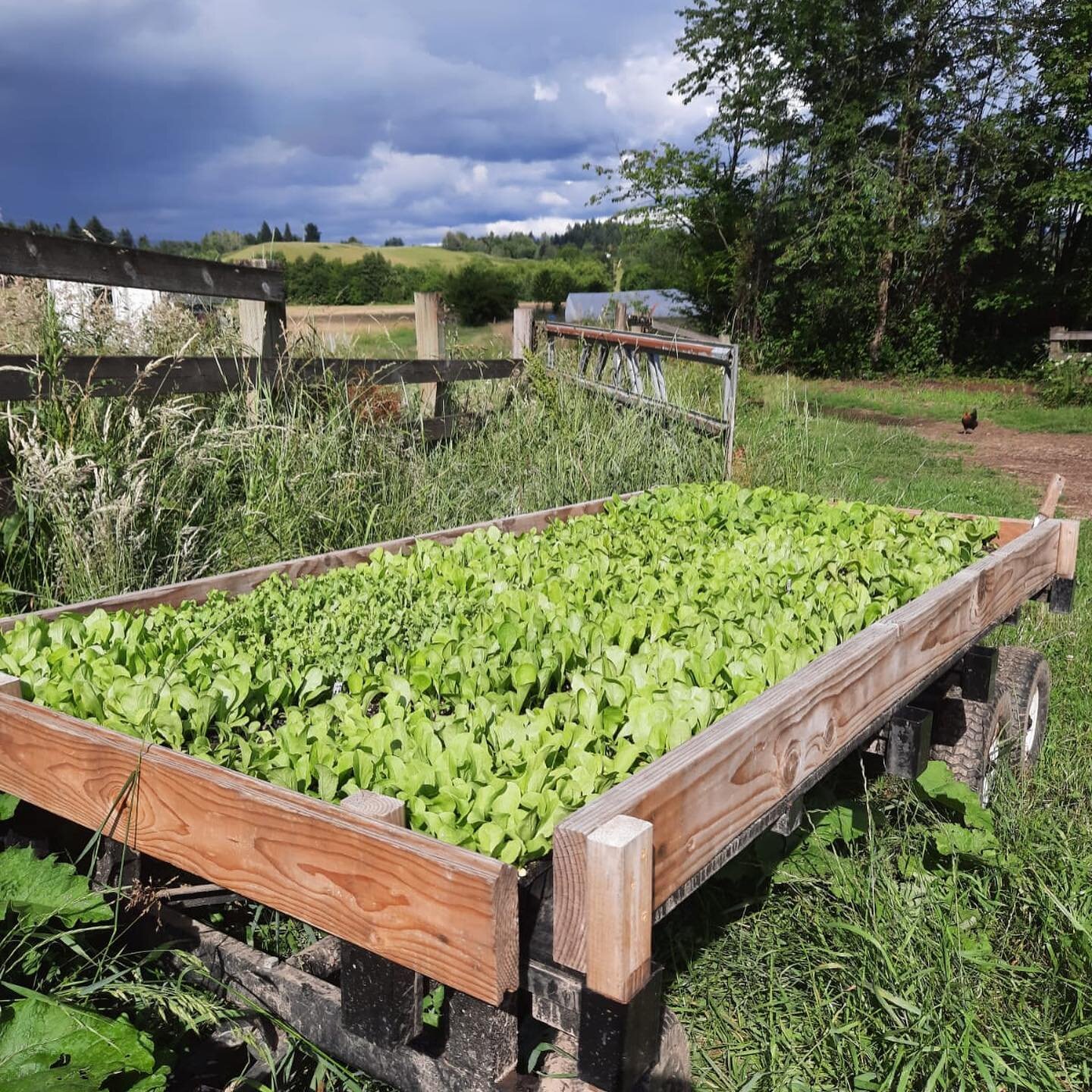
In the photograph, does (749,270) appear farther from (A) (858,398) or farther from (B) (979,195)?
(A) (858,398)

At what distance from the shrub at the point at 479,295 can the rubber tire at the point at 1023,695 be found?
136 ft

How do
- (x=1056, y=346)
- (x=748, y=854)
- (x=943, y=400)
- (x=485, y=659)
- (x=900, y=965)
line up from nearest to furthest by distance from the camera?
(x=900, y=965)
(x=485, y=659)
(x=748, y=854)
(x=1056, y=346)
(x=943, y=400)

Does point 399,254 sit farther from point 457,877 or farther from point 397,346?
point 457,877

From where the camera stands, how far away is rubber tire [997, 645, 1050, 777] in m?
3.33

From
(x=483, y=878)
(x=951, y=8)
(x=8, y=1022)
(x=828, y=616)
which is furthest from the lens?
(x=951, y=8)

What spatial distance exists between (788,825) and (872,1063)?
60 cm

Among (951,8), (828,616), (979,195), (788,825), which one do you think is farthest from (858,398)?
(788,825)

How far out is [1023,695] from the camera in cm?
338

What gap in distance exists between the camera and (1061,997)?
2.09 meters

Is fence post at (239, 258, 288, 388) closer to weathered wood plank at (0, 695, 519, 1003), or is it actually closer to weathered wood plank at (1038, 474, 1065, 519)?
weathered wood plank at (0, 695, 519, 1003)

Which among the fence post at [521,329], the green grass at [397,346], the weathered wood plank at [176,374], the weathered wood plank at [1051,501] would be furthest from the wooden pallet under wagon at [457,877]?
the fence post at [521,329]

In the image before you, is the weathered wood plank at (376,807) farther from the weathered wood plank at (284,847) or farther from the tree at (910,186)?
the tree at (910,186)

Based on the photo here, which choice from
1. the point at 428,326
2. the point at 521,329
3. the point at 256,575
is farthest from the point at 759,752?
the point at 521,329

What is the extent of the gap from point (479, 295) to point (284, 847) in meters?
47.3
